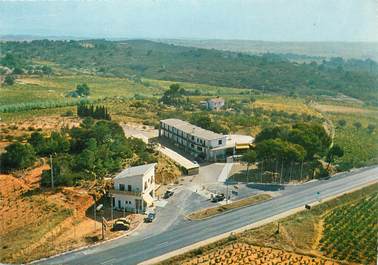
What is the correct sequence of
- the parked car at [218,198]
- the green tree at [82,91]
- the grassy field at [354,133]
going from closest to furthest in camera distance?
the parked car at [218,198] → the grassy field at [354,133] → the green tree at [82,91]

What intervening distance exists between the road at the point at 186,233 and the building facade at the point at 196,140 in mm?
6936

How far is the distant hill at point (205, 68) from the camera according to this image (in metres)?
82.2

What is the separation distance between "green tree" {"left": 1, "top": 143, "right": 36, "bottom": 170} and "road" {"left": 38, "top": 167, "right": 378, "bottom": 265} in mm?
9410

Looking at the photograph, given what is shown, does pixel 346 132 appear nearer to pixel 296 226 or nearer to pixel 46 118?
pixel 296 226

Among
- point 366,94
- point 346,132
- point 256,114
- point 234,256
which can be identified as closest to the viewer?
point 234,256

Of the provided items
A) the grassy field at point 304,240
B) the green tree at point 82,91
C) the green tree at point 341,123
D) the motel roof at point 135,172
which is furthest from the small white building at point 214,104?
the grassy field at point 304,240

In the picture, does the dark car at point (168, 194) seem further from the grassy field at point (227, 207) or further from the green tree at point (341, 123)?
the green tree at point (341, 123)

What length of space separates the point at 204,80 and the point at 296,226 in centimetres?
6711

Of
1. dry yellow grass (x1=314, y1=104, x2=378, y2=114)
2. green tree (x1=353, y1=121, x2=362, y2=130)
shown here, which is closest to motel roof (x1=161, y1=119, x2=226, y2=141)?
green tree (x1=353, y1=121, x2=362, y2=130)

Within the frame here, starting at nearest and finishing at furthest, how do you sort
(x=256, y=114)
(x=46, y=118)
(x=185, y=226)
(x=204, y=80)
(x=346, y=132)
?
1. (x=185, y=226)
2. (x=46, y=118)
3. (x=346, y=132)
4. (x=256, y=114)
5. (x=204, y=80)

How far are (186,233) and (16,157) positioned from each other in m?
11.7

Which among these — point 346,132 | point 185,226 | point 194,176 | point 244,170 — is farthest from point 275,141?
point 346,132

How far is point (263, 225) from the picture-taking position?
23.7m

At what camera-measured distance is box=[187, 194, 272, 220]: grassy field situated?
968 inches
